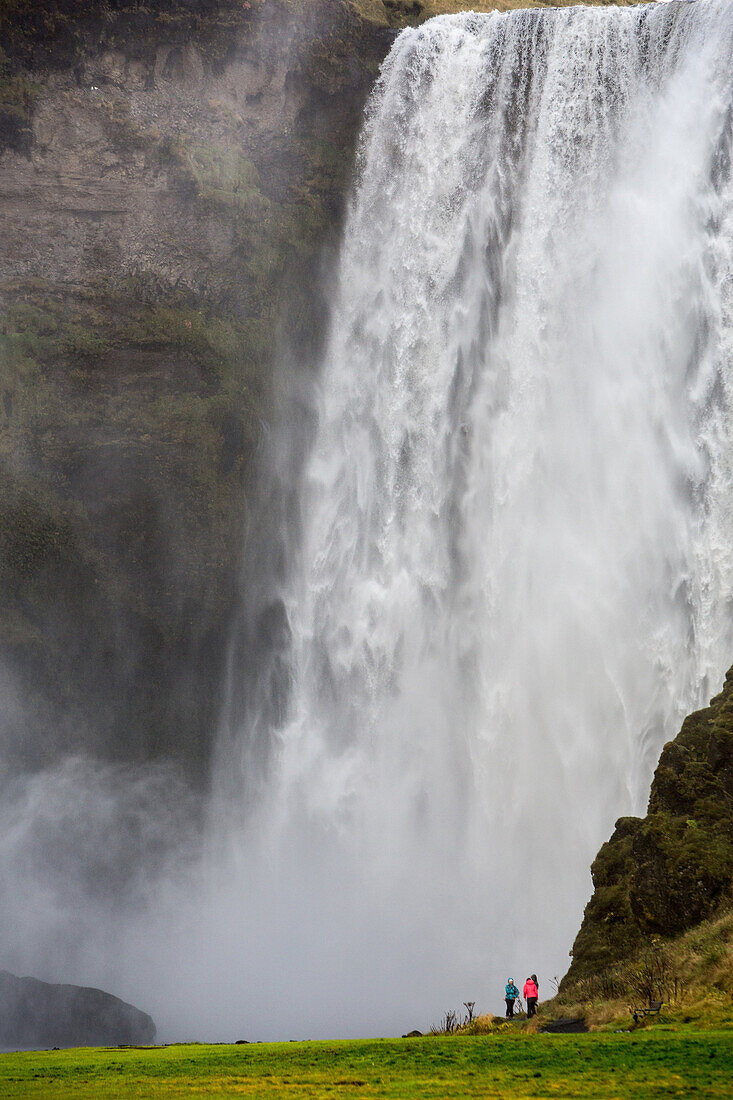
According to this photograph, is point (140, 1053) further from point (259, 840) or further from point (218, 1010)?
point (259, 840)

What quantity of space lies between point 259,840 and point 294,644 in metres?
5.98

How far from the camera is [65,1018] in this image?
2470cm

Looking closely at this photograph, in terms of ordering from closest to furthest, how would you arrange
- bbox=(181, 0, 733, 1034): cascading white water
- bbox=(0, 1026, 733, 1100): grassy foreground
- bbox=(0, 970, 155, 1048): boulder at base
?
bbox=(0, 1026, 733, 1100): grassy foreground < bbox=(0, 970, 155, 1048): boulder at base < bbox=(181, 0, 733, 1034): cascading white water

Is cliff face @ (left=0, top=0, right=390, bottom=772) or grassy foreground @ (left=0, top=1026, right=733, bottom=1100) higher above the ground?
cliff face @ (left=0, top=0, right=390, bottom=772)

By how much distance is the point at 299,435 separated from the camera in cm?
3338

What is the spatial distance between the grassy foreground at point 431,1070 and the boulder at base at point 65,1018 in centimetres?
1195

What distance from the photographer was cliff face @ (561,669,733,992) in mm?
16297

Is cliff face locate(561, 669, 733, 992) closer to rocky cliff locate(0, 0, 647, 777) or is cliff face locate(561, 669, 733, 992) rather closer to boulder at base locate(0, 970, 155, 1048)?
boulder at base locate(0, 970, 155, 1048)

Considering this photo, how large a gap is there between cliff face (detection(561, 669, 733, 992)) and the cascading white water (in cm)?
666

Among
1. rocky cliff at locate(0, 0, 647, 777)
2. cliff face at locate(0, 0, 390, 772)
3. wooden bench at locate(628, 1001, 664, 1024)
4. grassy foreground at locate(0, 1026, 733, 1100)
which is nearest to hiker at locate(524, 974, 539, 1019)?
grassy foreground at locate(0, 1026, 733, 1100)

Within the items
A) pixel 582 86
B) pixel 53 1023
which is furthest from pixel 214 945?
pixel 582 86

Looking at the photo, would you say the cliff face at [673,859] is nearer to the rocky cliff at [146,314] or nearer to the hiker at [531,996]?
the hiker at [531,996]

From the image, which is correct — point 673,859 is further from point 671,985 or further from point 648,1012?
point 648,1012

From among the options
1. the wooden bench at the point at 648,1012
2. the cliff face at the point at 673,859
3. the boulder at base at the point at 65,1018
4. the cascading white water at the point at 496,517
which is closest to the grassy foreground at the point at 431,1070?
the wooden bench at the point at 648,1012
